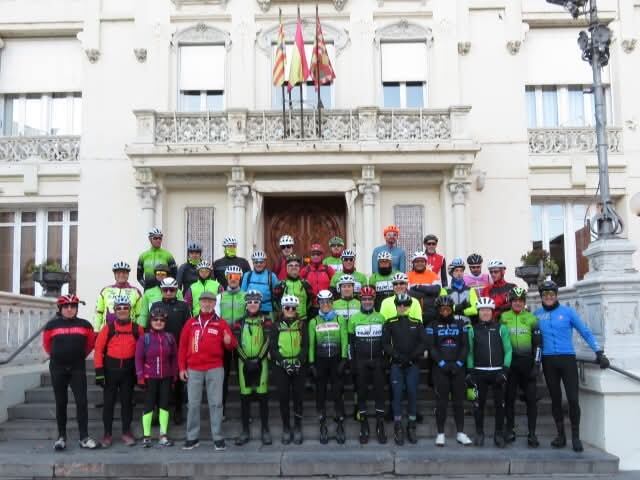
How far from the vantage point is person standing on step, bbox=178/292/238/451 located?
27.7ft

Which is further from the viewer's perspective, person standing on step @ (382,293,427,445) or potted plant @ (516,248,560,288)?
potted plant @ (516,248,560,288)

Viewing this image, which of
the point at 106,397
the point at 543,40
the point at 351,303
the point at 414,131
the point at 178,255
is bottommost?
the point at 106,397

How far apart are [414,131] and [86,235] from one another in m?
8.08

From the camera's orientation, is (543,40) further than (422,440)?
Yes

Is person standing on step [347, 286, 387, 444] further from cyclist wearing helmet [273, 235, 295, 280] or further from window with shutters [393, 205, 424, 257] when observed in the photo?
window with shutters [393, 205, 424, 257]

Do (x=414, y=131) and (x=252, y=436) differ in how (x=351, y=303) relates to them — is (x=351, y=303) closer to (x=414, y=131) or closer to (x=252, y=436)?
(x=252, y=436)

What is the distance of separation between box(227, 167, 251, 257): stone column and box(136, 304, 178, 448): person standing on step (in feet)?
21.5

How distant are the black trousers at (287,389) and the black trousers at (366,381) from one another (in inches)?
28.9

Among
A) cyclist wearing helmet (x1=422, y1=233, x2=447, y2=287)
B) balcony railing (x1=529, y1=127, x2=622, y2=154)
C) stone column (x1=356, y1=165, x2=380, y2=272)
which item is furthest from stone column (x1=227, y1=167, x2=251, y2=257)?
balcony railing (x1=529, y1=127, x2=622, y2=154)

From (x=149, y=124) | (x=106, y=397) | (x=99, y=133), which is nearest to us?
(x=106, y=397)

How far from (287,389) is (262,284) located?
1.72 meters

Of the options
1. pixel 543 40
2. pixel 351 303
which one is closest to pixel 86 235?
pixel 351 303

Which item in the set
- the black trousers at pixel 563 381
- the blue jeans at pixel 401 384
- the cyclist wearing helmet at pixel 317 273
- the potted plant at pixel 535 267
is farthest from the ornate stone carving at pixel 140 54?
the black trousers at pixel 563 381

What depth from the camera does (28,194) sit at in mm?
16141
